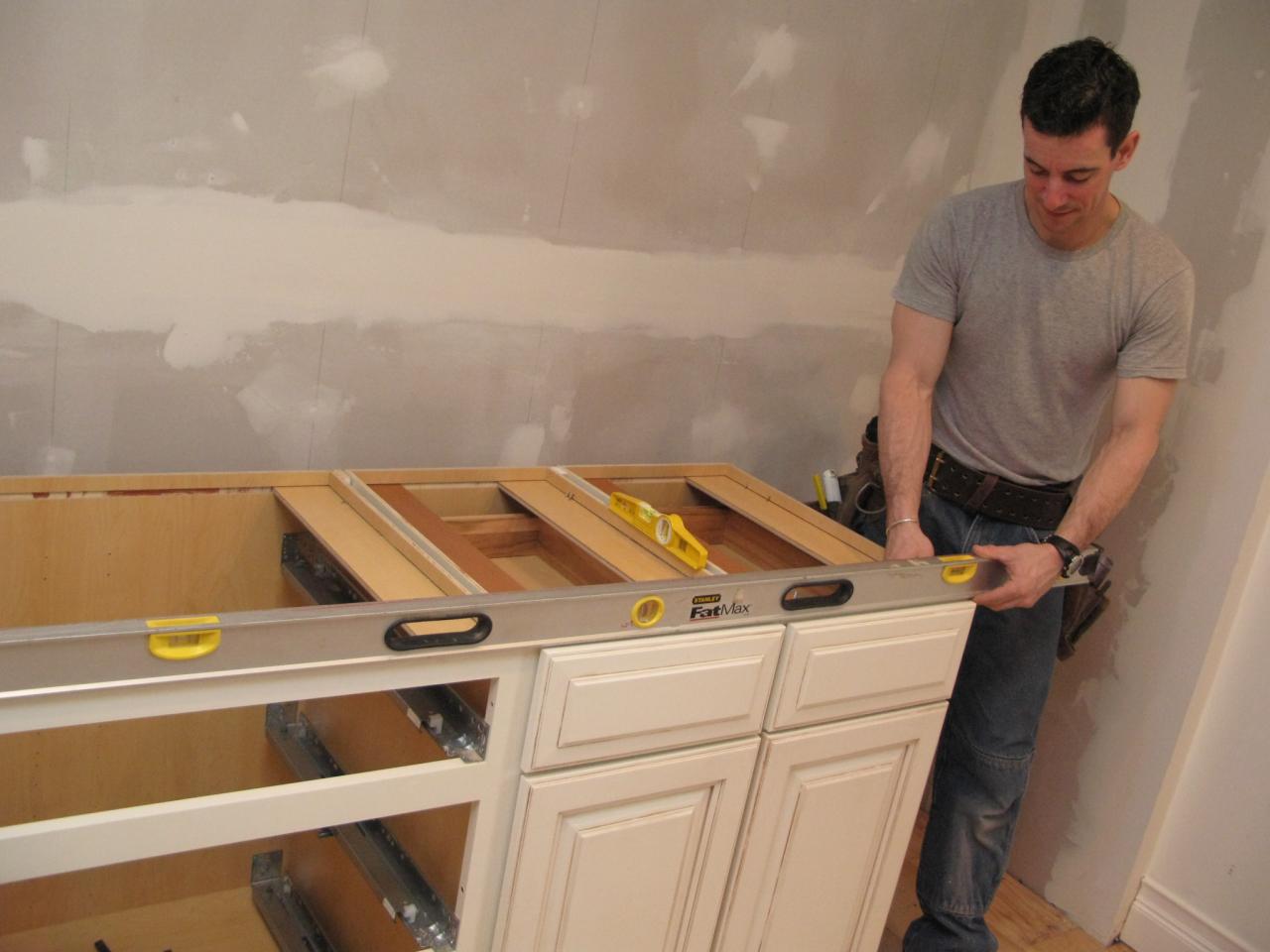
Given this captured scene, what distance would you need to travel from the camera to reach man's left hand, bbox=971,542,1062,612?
171cm

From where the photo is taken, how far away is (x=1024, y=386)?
1.83 meters

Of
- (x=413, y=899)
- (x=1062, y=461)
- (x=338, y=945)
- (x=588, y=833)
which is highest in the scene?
(x=1062, y=461)

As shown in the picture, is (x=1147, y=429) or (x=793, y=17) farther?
(x=793, y=17)

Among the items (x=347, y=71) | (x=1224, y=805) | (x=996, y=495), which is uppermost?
(x=347, y=71)

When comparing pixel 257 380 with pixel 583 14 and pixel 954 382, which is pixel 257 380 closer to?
pixel 583 14

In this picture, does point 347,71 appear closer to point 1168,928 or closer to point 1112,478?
point 1112,478

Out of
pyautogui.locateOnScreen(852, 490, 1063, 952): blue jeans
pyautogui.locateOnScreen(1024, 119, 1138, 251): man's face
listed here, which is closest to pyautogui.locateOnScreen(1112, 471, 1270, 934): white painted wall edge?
pyautogui.locateOnScreen(852, 490, 1063, 952): blue jeans

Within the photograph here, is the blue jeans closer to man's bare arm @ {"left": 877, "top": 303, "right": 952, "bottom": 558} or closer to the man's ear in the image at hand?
man's bare arm @ {"left": 877, "top": 303, "right": 952, "bottom": 558}

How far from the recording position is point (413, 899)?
4.80ft

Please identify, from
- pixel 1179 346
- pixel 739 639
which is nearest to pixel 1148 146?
pixel 1179 346

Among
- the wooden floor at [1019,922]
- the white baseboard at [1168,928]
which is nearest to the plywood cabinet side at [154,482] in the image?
the wooden floor at [1019,922]

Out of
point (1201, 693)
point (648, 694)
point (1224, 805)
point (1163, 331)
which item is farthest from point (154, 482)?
point (1224, 805)

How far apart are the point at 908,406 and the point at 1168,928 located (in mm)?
1203

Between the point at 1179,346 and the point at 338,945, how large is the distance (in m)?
1.49
